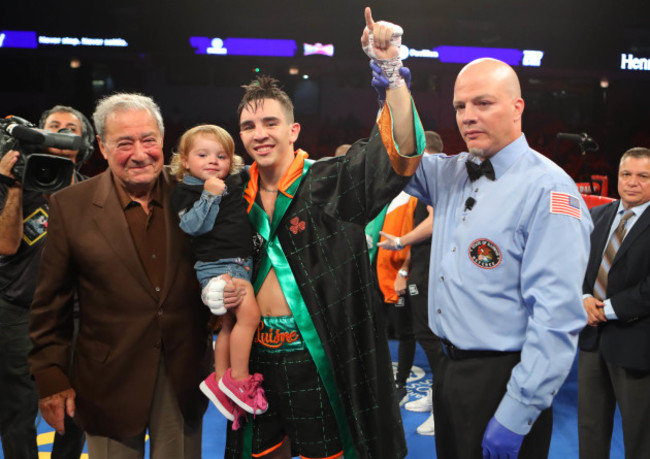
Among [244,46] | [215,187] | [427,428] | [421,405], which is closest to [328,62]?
[244,46]

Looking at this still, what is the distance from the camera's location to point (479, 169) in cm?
164

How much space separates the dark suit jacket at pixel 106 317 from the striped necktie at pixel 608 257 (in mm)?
1804

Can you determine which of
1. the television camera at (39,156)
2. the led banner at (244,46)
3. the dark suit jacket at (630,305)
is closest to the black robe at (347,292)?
the television camera at (39,156)

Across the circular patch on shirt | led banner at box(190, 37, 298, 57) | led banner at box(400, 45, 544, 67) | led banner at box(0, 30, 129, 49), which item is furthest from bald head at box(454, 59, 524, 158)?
led banner at box(0, 30, 129, 49)

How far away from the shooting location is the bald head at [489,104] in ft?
5.15

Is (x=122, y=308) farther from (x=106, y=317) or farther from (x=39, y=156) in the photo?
(x=39, y=156)

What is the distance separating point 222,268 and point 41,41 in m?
9.40

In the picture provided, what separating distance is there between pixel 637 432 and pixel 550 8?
982cm

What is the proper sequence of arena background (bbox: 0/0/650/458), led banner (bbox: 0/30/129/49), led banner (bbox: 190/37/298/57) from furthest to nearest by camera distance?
led banner (bbox: 190/37/298/57) < arena background (bbox: 0/0/650/458) < led banner (bbox: 0/30/129/49)

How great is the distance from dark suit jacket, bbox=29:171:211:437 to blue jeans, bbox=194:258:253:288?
0.09 meters

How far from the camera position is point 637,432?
7.52 ft

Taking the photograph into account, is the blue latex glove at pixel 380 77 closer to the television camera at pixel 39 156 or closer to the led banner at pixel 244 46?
the television camera at pixel 39 156

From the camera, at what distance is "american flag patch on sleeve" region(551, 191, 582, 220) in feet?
4.79

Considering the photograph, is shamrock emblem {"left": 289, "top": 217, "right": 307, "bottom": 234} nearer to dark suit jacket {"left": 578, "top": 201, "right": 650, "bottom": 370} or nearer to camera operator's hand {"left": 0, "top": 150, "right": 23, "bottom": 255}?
camera operator's hand {"left": 0, "top": 150, "right": 23, "bottom": 255}
